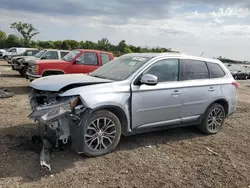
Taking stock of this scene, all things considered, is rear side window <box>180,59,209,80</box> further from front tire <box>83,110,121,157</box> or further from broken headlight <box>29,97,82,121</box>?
broken headlight <box>29,97,82,121</box>

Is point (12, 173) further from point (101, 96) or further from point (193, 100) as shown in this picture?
point (193, 100)

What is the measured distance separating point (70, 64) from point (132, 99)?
22.2 feet

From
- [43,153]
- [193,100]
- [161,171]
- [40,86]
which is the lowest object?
[161,171]

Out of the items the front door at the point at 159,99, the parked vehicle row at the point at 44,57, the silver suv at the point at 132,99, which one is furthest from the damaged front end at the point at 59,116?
the parked vehicle row at the point at 44,57

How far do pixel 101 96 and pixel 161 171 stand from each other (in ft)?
5.00

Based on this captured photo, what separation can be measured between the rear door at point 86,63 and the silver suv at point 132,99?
5.40 meters

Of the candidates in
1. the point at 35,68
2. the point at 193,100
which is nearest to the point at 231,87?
the point at 193,100

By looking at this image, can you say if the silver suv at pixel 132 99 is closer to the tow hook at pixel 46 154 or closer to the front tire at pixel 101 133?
the front tire at pixel 101 133

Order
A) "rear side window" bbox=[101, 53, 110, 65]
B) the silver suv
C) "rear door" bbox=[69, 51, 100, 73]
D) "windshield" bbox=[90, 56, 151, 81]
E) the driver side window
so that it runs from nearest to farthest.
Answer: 1. the silver suv
2. "windshield" bbox=[90, 56, 151, 81]
3. the driver side window
4. "rear door" bbox=[69, 51, 100, 73]
5. "rear side window" bbox=[101, 53, 110, 65]

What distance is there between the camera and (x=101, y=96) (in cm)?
441

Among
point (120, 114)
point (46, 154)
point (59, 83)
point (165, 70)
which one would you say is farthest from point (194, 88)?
point (46, 154)

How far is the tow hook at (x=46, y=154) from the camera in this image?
12.8 feet

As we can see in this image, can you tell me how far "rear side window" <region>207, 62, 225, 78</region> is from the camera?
20.3 ft

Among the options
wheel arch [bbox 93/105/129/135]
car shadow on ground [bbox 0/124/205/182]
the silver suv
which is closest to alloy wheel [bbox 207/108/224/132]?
the silver suv
